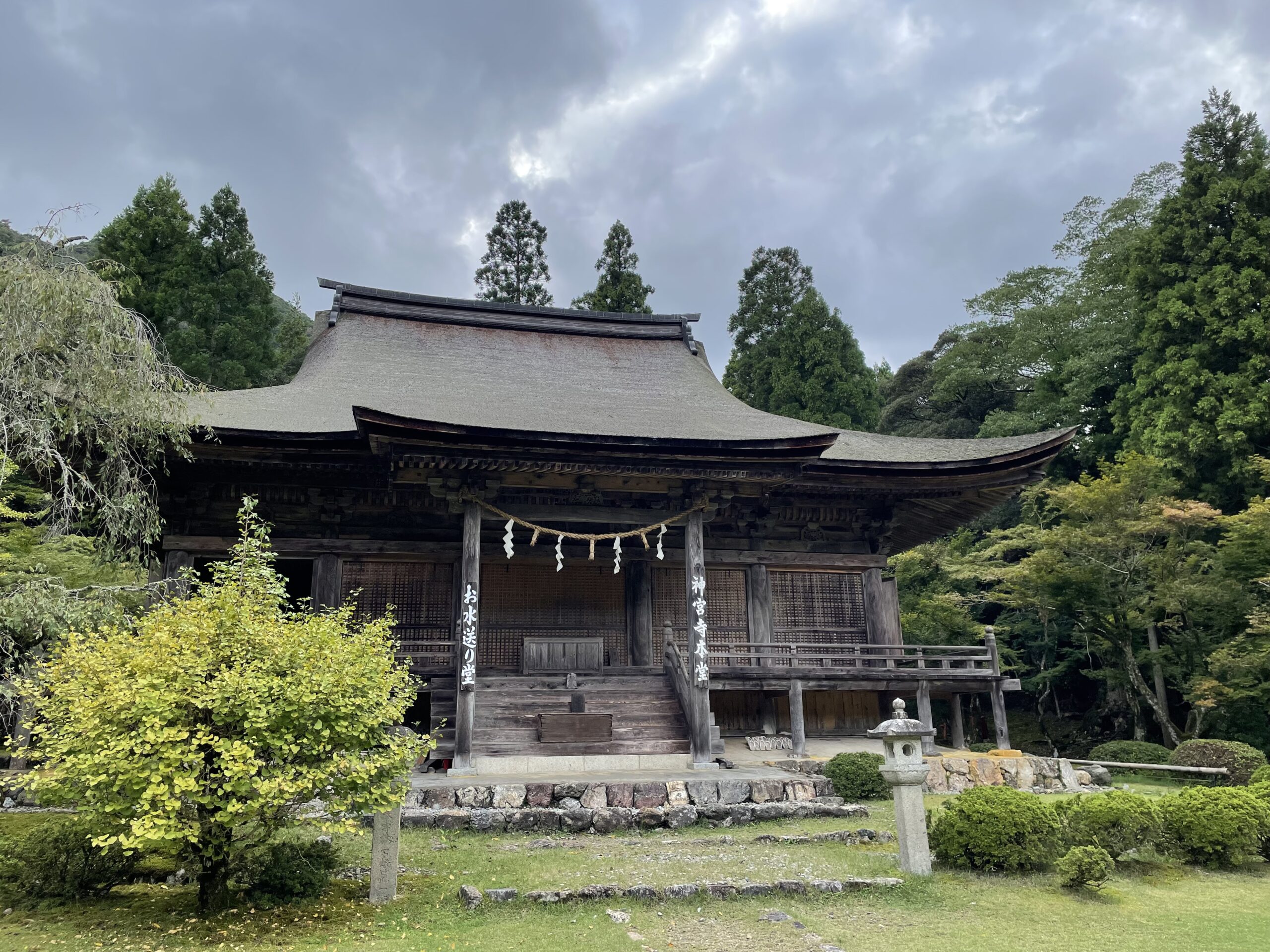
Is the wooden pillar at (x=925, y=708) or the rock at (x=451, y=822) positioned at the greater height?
the wooden pillar at (x=925, y=708)

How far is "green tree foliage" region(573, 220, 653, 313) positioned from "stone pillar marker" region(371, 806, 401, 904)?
2962 cm

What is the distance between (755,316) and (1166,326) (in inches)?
577

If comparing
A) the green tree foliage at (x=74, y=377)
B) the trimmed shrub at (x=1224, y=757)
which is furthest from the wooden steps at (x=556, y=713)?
the trimmed shrub at (x=1224, y=757)

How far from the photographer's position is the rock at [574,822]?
915cm

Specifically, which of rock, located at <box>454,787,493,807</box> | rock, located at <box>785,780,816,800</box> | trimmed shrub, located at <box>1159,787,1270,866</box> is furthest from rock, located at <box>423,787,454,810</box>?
trimmed shrub, located at <box>1159,787,1270,866</box>

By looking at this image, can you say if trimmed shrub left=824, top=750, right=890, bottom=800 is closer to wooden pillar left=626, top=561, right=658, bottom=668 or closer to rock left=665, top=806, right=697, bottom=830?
rock left=665, top=806, right=697, bottom=830

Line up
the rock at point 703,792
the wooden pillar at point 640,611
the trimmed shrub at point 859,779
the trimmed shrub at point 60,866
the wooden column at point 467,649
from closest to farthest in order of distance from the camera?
the trimmed shrub at point 60,866, the rock at point 703,792, the trimmed shrub at point 859,779, the wooden column at point 467,649, the wooden pillar at point 640,611

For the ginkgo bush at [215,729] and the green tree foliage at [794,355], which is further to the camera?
the green tree foliage at [794,355]

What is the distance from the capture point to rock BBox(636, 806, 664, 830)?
930 cm

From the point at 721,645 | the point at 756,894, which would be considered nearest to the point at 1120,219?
the point at 721,645

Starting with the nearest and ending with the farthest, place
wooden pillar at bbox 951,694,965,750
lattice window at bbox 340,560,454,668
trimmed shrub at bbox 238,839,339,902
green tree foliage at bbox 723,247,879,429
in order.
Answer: trimmed shrub at bbox 238,839,339,902 → lattice window at bbox 340,560,454,668 → wooden pillar at bbox 951,694,965,750 → green tree foliage at bbox 723,247,879,429

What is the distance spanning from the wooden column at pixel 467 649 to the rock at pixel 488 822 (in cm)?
223

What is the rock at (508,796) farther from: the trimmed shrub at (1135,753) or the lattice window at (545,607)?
the trimmed shrub at (1135,753)

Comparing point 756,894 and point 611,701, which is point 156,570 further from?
point 756,894
